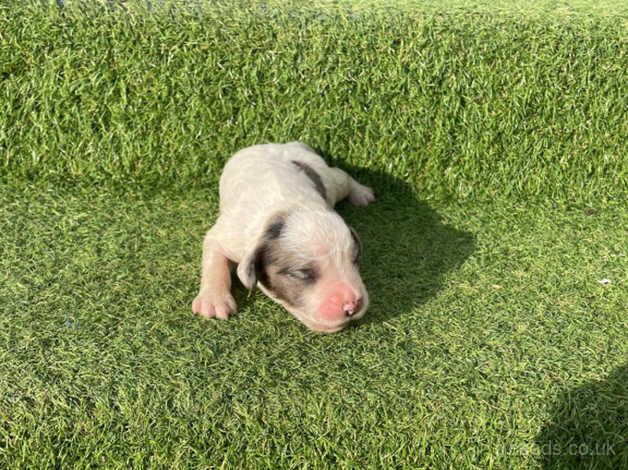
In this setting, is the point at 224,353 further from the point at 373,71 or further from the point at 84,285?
the point at 373,71

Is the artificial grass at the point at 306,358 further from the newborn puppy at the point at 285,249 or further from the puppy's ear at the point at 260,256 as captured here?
the puppy's ear at the point at 260,256

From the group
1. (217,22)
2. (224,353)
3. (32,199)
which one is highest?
(217,22)

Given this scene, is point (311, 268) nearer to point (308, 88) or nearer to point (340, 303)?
point (340, 303)

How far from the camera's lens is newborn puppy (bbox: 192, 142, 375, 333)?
327cm

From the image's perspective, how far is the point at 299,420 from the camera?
9.81 feet

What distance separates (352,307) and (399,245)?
1252mm

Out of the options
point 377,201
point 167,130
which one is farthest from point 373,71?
point 167,130

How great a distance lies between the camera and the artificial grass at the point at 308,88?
4555 millimetres

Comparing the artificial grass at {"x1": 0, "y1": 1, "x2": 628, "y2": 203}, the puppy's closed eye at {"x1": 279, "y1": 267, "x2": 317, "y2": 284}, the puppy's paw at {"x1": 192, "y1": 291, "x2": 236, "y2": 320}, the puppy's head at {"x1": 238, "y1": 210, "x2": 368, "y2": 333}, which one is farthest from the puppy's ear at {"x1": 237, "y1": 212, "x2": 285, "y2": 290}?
the artificial grass at {"x1": 0, "y1": 1, "x2": 628, "y2": 203}

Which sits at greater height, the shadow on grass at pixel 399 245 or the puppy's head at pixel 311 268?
the puppy's head at pixel 311 268

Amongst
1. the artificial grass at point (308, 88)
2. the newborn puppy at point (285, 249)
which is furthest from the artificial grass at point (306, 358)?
the artificial grass at point (308, 88)

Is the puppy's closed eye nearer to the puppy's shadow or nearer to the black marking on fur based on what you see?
the puppy's shadow

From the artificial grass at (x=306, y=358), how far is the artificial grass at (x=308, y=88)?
0.57 meters

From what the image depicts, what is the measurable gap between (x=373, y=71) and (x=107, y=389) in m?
2.70
